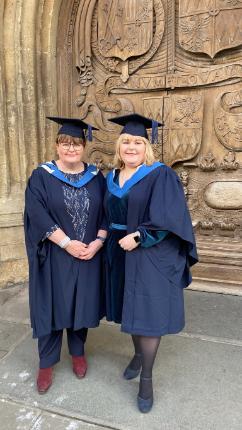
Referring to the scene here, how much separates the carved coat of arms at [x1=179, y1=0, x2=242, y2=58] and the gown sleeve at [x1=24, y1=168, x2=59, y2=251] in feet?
7.97

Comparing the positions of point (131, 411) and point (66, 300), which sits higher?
point (66, 300)

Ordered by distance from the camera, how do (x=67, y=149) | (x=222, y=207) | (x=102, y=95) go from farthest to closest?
(x=102, y=95) → (x=222, y=207) → (x=67, y=149)

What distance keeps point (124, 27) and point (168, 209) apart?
9.11 feet

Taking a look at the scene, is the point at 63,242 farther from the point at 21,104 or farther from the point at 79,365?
the point at 21,104

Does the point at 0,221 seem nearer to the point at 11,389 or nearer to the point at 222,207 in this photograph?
the point at 11,389

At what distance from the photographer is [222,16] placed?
3539 millimetres

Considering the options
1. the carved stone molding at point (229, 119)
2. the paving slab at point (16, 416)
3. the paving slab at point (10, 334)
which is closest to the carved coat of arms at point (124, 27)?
the carved stone molding at point (229, 119)

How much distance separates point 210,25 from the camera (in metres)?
3.59

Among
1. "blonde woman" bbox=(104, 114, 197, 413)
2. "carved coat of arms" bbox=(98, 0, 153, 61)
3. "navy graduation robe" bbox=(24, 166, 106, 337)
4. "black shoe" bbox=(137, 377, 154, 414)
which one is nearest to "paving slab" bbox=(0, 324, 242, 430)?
"black shoe" bbox=(137, 377, 154, 414)

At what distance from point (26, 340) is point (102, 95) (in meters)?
2.75

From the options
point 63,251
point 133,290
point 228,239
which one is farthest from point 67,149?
point 228,239

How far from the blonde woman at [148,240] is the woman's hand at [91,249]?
0.19 meters

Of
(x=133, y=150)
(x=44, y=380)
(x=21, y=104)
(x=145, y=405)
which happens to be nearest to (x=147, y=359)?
(x=145, y=405)

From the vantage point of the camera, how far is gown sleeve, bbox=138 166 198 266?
1.94 metres
